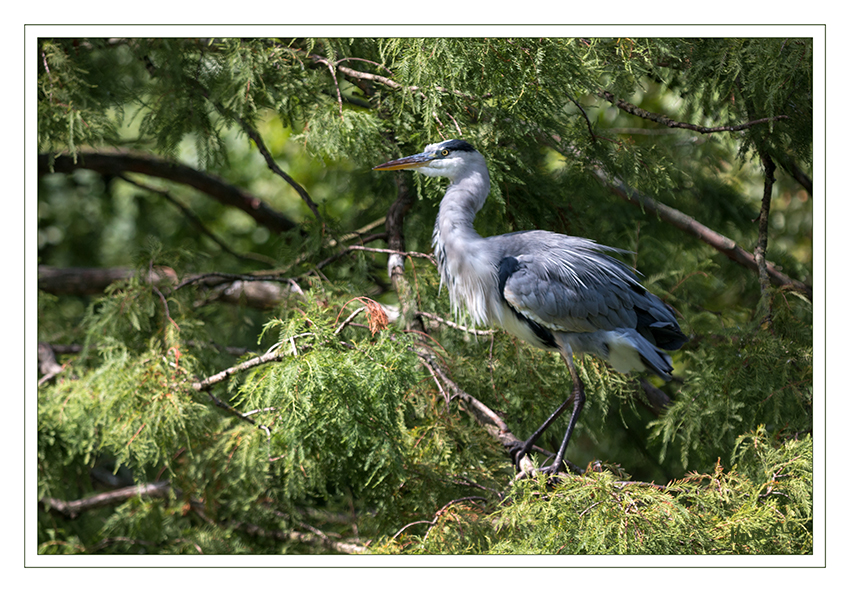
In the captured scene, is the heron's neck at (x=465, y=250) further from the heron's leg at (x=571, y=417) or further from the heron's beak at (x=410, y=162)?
the heron's leg at (x=571, y=417)

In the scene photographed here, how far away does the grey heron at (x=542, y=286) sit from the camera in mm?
2629

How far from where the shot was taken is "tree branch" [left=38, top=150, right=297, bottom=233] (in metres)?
4.76

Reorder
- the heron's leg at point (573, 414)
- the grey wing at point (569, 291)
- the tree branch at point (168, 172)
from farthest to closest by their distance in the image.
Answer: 1. the tree branch at point (168, 172)
2. the heron's leg at point (573, 414)
3. the grey wing at point (569, 291)

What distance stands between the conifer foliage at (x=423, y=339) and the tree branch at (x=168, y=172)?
0.75ft

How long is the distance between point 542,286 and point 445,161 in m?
0.59

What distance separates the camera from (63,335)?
4672 millimetres

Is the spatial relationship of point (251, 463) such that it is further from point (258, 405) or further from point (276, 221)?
point (276, 221)

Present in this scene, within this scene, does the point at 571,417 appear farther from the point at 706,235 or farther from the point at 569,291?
the point at 706,235

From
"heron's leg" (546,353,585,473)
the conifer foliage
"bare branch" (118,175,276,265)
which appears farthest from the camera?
"bare branch" (118,175,276,265)

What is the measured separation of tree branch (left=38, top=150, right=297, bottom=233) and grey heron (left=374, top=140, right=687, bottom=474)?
7.08 ft

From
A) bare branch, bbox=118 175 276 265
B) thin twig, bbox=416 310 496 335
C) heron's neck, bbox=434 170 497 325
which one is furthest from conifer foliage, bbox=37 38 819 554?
bare branch, bbox=118 175 276 265

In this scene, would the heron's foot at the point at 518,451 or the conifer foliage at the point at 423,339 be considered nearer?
the conifer foliage at the point at 423,339

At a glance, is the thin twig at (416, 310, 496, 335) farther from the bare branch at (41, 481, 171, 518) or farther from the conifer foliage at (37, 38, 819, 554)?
the bare branch at (41, 481, 171, 518)

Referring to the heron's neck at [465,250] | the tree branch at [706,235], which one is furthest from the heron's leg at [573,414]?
the tree branch at [706,235]
